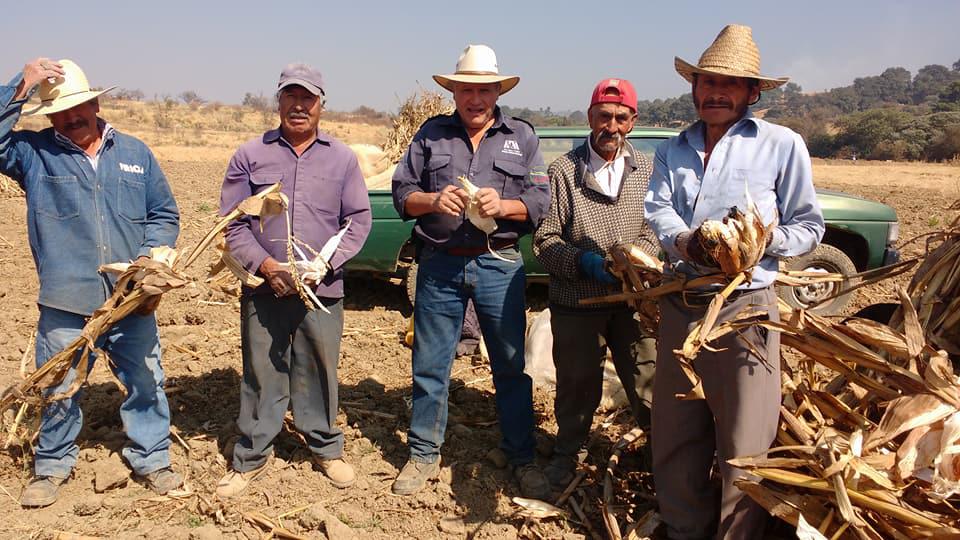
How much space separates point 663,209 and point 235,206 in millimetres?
2129

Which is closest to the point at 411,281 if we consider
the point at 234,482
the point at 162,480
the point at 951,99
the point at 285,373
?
the point at 285,373

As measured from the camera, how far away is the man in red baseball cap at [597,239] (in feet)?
11.4

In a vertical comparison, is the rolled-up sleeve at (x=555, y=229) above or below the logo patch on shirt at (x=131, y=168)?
below

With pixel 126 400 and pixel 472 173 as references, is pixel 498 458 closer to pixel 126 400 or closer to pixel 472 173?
pixel 472 173

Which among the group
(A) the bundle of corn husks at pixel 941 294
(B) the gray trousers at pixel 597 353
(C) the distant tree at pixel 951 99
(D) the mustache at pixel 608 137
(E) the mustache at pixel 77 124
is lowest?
(B) the gray trousers at pixel 597 353

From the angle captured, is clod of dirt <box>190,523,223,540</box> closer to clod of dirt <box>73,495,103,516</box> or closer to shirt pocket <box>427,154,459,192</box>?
clod of dirt <box>73,495,103,516</box>

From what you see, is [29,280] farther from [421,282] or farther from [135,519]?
[421,282]

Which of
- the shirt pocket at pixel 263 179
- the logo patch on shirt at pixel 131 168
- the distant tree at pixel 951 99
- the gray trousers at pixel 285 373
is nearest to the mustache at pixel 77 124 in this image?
the logo patch on shirt at pixel 131 168

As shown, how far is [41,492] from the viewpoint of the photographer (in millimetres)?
3529

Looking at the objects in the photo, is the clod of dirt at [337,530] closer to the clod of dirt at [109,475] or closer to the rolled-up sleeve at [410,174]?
the clod of dirt at [109,475]

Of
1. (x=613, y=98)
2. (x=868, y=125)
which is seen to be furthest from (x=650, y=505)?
(x=868, y=125)

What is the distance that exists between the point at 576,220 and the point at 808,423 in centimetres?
140

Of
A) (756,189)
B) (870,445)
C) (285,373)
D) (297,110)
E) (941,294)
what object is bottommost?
(285,373)

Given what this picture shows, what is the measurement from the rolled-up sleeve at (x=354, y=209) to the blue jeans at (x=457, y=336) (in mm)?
361
